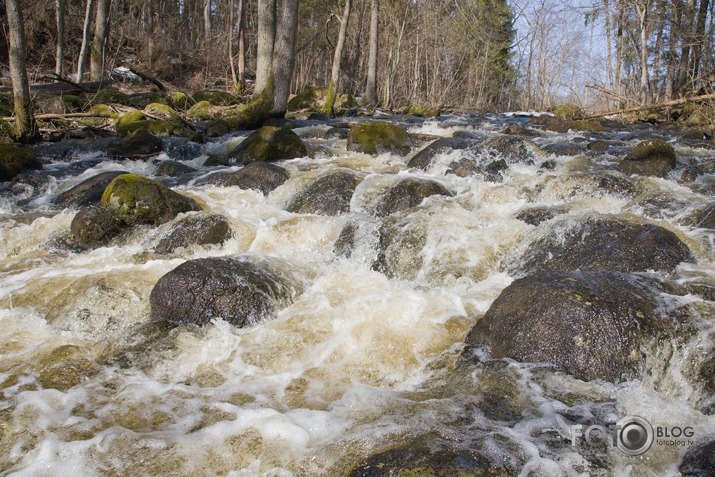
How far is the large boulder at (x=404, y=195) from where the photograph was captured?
251 inches

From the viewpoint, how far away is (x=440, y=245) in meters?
5.40

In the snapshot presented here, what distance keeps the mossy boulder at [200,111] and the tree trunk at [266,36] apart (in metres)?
2.55

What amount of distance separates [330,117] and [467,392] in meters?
14.4

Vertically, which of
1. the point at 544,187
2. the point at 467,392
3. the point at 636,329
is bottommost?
the point at 467,392

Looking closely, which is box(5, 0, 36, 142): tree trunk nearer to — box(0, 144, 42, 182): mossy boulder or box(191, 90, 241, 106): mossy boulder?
box(0, 144, 42, 182): mossy boulder

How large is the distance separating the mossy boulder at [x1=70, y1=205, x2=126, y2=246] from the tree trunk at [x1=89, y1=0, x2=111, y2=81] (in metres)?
13.5

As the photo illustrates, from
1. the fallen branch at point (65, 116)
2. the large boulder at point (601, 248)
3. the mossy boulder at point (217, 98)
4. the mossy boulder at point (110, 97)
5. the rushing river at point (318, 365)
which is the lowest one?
the rushing river at point (318, 365)

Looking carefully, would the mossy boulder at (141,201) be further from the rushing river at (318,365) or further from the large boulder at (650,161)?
the large boulder at (650,161)

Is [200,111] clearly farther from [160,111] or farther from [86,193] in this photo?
[86,193]

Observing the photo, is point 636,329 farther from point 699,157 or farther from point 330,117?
point 330,117

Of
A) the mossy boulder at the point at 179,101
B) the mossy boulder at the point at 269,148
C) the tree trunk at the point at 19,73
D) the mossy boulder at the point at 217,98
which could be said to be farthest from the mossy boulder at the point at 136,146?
the mossy boulder at the point at 217,98

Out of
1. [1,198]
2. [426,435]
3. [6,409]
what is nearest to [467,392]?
[426,435]

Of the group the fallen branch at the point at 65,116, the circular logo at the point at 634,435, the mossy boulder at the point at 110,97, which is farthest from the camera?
the mossy boulder at the point at 110,97

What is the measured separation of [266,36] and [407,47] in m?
14.8
